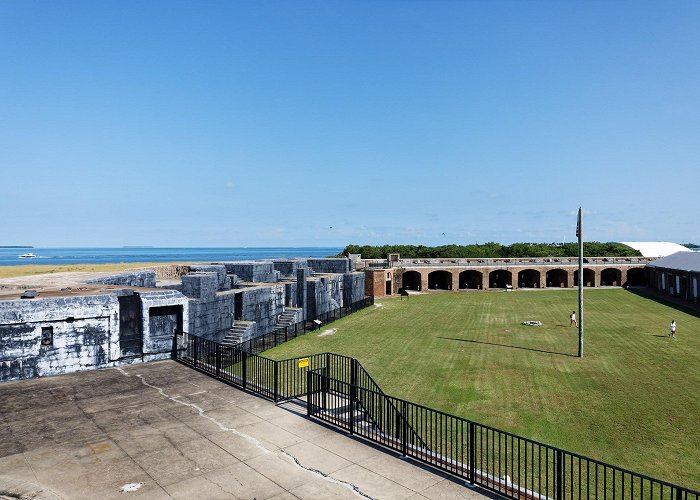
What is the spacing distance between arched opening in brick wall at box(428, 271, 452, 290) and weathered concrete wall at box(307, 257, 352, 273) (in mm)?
19479

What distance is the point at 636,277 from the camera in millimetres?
68250

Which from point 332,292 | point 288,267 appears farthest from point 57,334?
point 288,267

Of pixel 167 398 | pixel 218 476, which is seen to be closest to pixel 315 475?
pixel 218 476

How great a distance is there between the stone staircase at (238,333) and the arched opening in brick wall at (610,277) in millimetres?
58981

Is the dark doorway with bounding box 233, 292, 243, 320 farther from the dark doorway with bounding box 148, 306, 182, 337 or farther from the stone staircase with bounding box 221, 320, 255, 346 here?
the dark doorway with bounding box 148, 306, 182, 337

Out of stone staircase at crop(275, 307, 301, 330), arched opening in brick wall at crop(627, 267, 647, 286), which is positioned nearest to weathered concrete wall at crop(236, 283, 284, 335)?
stone staircase at crop(275, 307, 301, 330)

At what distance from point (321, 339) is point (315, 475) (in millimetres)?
21686

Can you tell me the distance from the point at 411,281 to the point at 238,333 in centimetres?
4202

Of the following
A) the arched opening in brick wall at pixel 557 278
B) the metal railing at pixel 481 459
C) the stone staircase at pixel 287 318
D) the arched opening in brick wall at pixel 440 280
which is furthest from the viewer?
the arched opening in brick wall at pixel 557 278

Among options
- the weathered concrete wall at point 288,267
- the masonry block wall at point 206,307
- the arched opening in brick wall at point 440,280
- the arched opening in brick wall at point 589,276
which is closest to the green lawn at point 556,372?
the masonry block wall at point 206,307

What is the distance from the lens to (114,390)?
543 inches

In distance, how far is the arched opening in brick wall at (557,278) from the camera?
66.8m

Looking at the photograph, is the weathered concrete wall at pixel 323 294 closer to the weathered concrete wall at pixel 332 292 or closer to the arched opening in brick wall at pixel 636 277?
the weathered concrete wall at pixel 332 292

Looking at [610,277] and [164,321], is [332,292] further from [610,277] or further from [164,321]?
[610,277]
